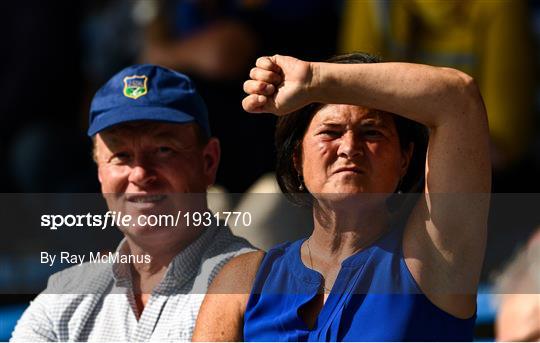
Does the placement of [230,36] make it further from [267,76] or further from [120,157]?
[267,76]

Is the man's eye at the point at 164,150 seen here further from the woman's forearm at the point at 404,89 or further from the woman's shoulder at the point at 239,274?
the woman's forearm at the point at 404,89

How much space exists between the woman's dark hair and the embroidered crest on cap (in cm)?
30

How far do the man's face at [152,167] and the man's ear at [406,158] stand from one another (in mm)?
391

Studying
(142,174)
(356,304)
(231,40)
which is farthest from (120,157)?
(231,40)

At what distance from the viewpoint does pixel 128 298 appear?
2127 mm

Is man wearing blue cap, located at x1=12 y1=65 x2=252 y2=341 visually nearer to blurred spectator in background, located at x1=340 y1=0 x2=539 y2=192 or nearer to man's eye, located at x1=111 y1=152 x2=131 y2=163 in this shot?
man's eye, located at x1=111 y1=152 x2=131 y2=163

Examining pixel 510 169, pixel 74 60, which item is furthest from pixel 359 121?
pixel 74 60

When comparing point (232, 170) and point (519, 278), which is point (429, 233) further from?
point (232, 170)

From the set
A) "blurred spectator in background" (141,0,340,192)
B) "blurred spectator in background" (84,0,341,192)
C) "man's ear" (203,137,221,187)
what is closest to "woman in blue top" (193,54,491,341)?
"man's ear" (203,137,221,187)

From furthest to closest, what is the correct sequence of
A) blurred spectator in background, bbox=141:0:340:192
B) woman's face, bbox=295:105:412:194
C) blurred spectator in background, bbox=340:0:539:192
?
blurred spectator in background, bbox=141:0:340:192 → blurred spectator in background, bbox=340:0:539:192 → woman's face, bbox=295:105:412:194

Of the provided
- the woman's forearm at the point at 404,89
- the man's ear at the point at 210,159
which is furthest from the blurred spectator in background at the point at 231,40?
the woman's forearm at the point at 404,89

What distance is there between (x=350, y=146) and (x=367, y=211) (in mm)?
108

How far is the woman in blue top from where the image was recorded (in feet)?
5.78

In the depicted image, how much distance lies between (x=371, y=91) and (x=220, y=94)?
1.60 metres
